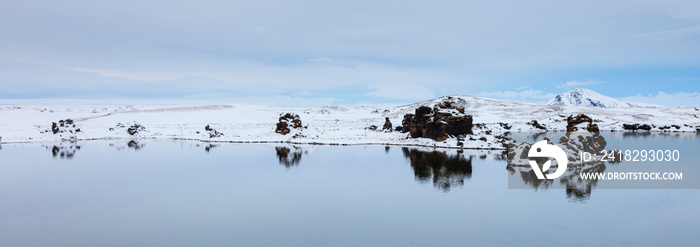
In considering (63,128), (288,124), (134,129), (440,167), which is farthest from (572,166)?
(63,128)

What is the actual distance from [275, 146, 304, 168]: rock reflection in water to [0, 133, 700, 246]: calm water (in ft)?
6.50

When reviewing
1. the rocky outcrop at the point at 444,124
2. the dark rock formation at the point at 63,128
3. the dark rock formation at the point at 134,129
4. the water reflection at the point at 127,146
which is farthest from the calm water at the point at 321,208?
the dark rock formation at the point at 134,129

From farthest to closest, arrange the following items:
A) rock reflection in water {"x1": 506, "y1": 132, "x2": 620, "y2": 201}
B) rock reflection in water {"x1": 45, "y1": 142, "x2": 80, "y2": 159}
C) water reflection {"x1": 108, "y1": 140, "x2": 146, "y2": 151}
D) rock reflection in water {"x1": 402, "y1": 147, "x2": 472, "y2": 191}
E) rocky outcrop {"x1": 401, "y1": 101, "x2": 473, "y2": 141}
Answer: rocky outcrop {"x1": 401, "y1": 101, "x2": 473, "y2": 141} → water reflection {"x1": 108, "y1": 140, "x2": 146, "y2": 151} → rock reflection in water {"x1": 45, "y1": 142, "x2": 80, "y2": 159} → rock reflection in water {"x1": 402, "y1": 147, "x2": 472, "y2": 191} → rock reflection in water {"x1": 506, "y1": 132, "x2": 620, "y2": 201}

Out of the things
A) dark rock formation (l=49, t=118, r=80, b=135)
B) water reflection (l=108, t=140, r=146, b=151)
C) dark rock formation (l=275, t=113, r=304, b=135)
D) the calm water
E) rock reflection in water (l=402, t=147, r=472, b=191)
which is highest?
dark rock formation (l=275, t=113, r=304, b=135)

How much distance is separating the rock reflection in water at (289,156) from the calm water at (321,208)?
1.98m

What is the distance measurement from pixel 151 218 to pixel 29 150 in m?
40.7

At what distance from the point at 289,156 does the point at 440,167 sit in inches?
631

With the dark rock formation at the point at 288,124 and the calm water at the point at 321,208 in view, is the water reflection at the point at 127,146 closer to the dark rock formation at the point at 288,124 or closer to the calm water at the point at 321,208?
the calm water at the point at 321,208

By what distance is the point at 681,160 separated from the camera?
39.2 meters

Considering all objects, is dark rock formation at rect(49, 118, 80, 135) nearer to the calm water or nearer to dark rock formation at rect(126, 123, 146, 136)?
dark rock formation at rect(126, 123, 146, 136)

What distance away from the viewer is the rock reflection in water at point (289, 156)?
3816 cm

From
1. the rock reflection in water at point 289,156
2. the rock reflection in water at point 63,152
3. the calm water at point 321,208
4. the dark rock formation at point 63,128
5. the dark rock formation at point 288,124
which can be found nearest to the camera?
the calm water at point 321,208

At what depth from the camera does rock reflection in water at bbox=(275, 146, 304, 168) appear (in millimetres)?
38156

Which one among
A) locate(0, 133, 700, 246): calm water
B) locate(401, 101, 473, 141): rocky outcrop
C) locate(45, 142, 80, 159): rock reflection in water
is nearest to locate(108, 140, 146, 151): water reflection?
locate(45, 142, 80, 159): rock reflection in water
